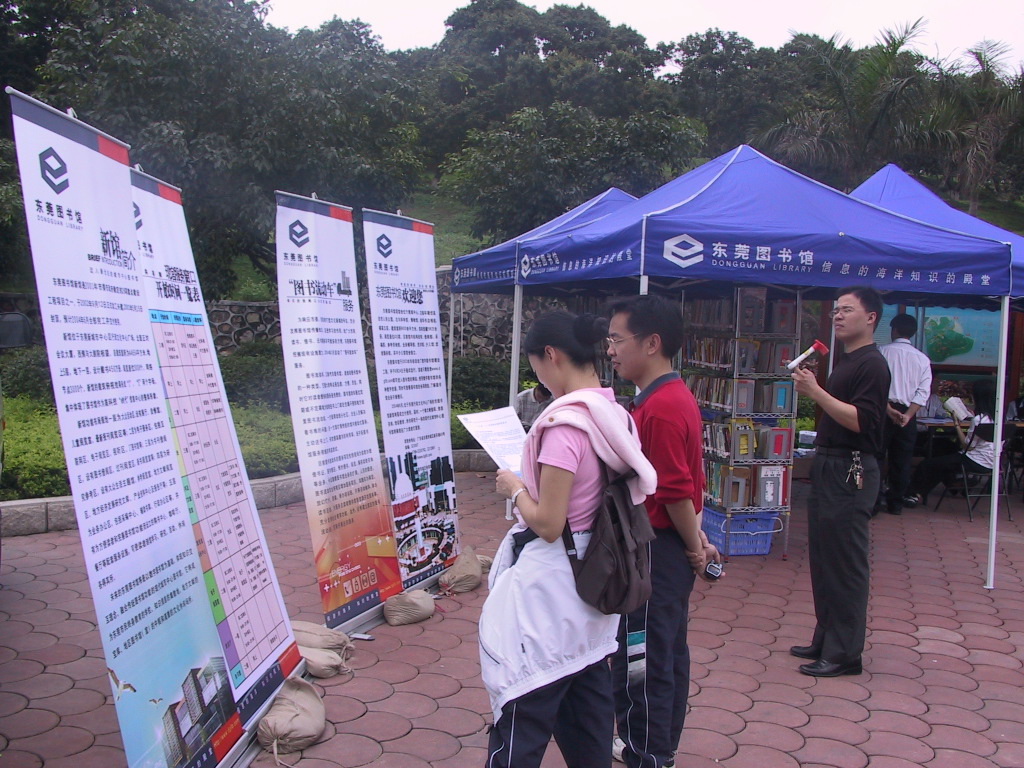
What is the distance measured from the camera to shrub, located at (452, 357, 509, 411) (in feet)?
39.5

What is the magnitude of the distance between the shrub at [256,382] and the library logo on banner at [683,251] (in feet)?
20.4

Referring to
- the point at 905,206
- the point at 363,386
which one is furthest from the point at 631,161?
the point at 363,386

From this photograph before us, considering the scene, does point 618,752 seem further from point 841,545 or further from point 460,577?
point 460,577

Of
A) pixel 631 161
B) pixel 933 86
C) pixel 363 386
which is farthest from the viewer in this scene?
pixel 933 86

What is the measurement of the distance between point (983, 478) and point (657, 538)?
7.21 m

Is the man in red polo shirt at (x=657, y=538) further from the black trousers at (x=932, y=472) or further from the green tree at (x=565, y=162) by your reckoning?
the green tree at (x=565, y=162)

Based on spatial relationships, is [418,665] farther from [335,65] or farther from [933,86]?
[933,86]

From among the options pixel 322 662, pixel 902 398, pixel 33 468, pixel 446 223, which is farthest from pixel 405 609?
pixel 446 223

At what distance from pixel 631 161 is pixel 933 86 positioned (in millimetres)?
9446

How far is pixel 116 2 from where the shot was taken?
10500 mm

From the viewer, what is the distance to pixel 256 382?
10898 millimetres

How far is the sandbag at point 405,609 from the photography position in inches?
181

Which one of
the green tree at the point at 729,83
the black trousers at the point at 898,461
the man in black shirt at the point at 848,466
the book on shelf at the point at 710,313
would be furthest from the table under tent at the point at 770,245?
the green tree at the point at 729,83

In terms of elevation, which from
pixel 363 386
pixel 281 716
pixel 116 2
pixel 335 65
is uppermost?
pixel 116 2
